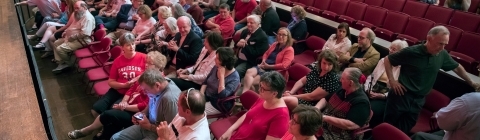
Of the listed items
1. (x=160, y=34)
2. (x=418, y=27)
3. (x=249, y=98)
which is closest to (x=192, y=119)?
(x=249, y=98)

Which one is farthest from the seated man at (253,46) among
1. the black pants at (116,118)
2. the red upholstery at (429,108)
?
the red upholstery at (429,108)

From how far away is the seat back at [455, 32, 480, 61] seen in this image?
468cm

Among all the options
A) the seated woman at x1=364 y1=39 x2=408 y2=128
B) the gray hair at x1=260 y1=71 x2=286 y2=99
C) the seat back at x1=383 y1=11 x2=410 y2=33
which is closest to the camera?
the gray hair at x1=260 y1=71 x2=286 y2=99

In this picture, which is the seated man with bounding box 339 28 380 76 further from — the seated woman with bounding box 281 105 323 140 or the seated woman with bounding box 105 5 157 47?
the seated woman with bounding box 105 5 157 47

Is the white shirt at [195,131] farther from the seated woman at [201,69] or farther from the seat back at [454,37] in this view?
the seat back at [454,37]

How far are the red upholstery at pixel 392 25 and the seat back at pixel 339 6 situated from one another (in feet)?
3.09

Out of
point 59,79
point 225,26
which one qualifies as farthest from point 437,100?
point 59,79

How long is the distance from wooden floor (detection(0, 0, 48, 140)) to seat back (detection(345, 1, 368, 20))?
525 cm

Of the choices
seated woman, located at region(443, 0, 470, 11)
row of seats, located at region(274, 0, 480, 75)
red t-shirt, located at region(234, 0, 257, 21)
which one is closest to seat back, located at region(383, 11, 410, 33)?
row of seats, located at region(274, 0, 480, 75)

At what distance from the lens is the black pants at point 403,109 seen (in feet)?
10.5

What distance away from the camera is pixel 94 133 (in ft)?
13.0

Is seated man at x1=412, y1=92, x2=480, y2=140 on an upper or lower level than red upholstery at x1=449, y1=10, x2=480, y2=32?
upper

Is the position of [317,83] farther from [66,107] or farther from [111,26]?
[111,26]

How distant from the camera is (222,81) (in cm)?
342
